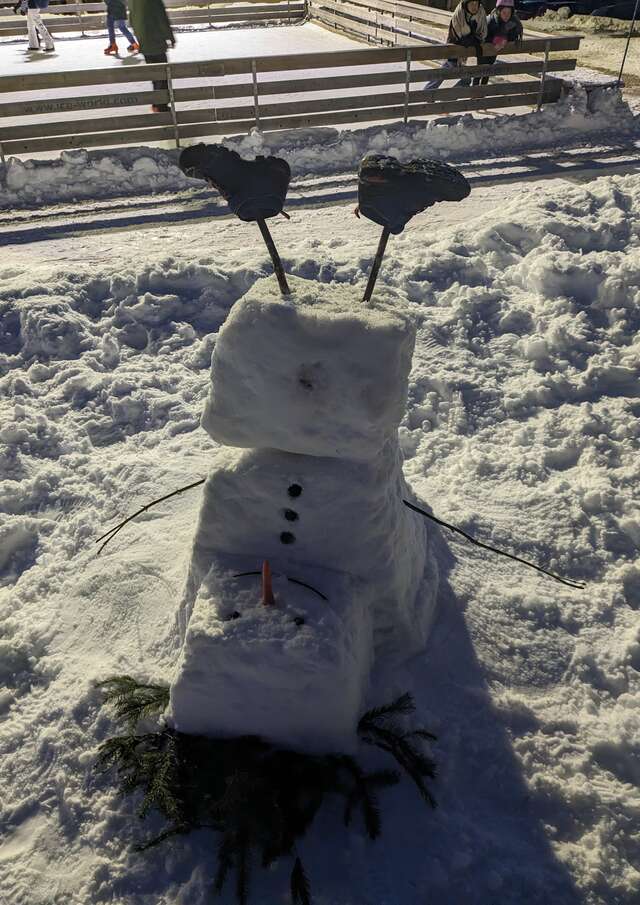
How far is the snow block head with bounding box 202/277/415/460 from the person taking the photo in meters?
2.12

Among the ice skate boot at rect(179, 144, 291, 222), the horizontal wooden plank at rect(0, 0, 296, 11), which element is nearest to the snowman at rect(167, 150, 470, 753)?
the ice skate boot at rect(179, 144, 291, 222)

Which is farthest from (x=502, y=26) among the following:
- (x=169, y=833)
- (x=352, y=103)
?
(x=169, y=833)

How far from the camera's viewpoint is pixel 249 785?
7.28ft

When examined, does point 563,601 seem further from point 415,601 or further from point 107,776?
point 107,776

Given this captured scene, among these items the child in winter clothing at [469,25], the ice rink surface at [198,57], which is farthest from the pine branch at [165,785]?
the child in winter clothing at [469,25]

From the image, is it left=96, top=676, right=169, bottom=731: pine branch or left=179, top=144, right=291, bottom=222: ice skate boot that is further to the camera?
left=96, top=676, right=169, bottom=731: pine branch

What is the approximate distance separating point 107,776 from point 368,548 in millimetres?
1281

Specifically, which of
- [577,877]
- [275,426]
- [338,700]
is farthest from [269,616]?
[577,877]

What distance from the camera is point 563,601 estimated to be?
3254 millimetres

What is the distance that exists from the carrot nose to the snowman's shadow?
0.62 m

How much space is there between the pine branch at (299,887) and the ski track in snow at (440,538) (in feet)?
0.27

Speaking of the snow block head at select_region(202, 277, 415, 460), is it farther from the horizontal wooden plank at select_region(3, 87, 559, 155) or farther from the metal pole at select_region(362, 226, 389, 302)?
the horizontal wooden plank at select_region(3, 87, 559, 155)

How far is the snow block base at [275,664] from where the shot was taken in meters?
2.23

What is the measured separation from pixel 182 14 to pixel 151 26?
1299 centimetres
